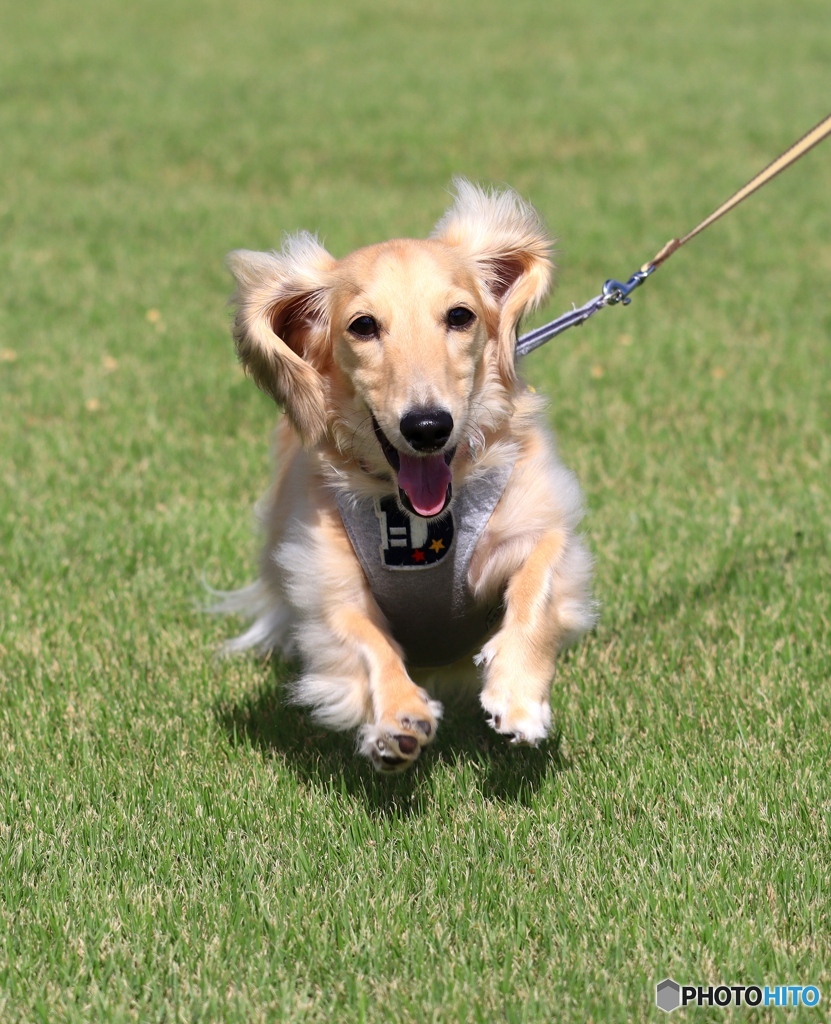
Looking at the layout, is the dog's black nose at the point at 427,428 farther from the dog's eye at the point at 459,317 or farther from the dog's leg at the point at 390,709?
the dog's leg at the point at 390,709

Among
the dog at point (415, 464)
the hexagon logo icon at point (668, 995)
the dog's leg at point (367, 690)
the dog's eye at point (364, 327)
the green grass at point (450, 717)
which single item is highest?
the dog's eye at point (364, 327)

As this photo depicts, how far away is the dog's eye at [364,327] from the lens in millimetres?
3256

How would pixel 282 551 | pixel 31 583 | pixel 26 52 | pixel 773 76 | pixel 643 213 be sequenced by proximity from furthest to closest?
1. pixel 26 52
2. pixel 773 76
3. pixel 643 213
4. pixel 31 583
5. pixel 282 551

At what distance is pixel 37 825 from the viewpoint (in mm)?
3158

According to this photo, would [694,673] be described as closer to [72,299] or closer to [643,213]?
[72,299]

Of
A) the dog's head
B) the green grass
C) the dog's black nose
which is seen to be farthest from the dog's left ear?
the green grass

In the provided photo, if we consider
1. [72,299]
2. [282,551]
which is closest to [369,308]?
[282,551]

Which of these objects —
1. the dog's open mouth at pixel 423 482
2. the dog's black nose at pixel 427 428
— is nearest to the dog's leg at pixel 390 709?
the dog's open mouth at pixel 423 482

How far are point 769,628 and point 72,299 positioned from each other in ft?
19.3

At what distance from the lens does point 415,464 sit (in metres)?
3.17

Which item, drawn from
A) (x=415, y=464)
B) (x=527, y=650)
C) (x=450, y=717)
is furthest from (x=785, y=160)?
(x=450, y=717)

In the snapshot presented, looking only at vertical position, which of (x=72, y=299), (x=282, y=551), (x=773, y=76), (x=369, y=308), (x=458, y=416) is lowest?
(x=773, y=76)

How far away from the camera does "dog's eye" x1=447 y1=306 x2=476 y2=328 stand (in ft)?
10.7

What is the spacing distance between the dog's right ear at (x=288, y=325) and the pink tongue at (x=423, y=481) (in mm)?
364
